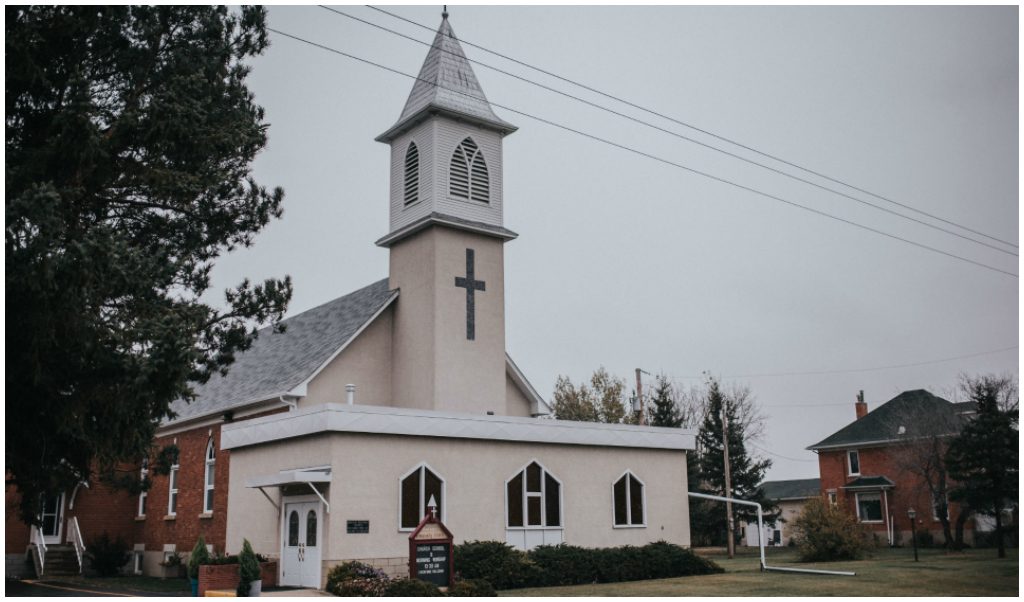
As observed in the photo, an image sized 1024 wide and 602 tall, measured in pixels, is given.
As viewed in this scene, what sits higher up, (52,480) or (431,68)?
(431,68)

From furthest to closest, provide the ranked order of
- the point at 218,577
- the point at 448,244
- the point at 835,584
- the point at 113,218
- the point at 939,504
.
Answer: the point at 939,504
the point at 448,244
the point at 835,584
the point at 218,577
the point at 113,218

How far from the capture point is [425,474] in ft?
74.0

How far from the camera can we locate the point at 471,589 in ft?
64.2

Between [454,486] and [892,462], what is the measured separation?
3668 cm

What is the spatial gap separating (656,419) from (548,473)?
22.4m

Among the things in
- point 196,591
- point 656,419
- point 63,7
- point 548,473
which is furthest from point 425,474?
point 656,419

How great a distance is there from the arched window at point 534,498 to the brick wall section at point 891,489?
26.0m

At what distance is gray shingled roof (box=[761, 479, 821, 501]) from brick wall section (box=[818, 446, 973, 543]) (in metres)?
7.21

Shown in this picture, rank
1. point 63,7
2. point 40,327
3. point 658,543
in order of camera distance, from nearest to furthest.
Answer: point 40,327 < point 63,7 < point 658,543

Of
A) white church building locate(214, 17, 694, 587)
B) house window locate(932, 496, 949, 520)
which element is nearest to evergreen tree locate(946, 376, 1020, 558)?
house window locate(932, 496, 949, 520)

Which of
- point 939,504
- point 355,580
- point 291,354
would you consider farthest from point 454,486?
point 939,504

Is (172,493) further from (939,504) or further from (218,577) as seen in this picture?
(939,504)

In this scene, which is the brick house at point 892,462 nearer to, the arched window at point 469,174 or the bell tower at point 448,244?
the bell tower at point 448,244

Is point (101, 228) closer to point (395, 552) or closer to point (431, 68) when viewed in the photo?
point (395, 552)
